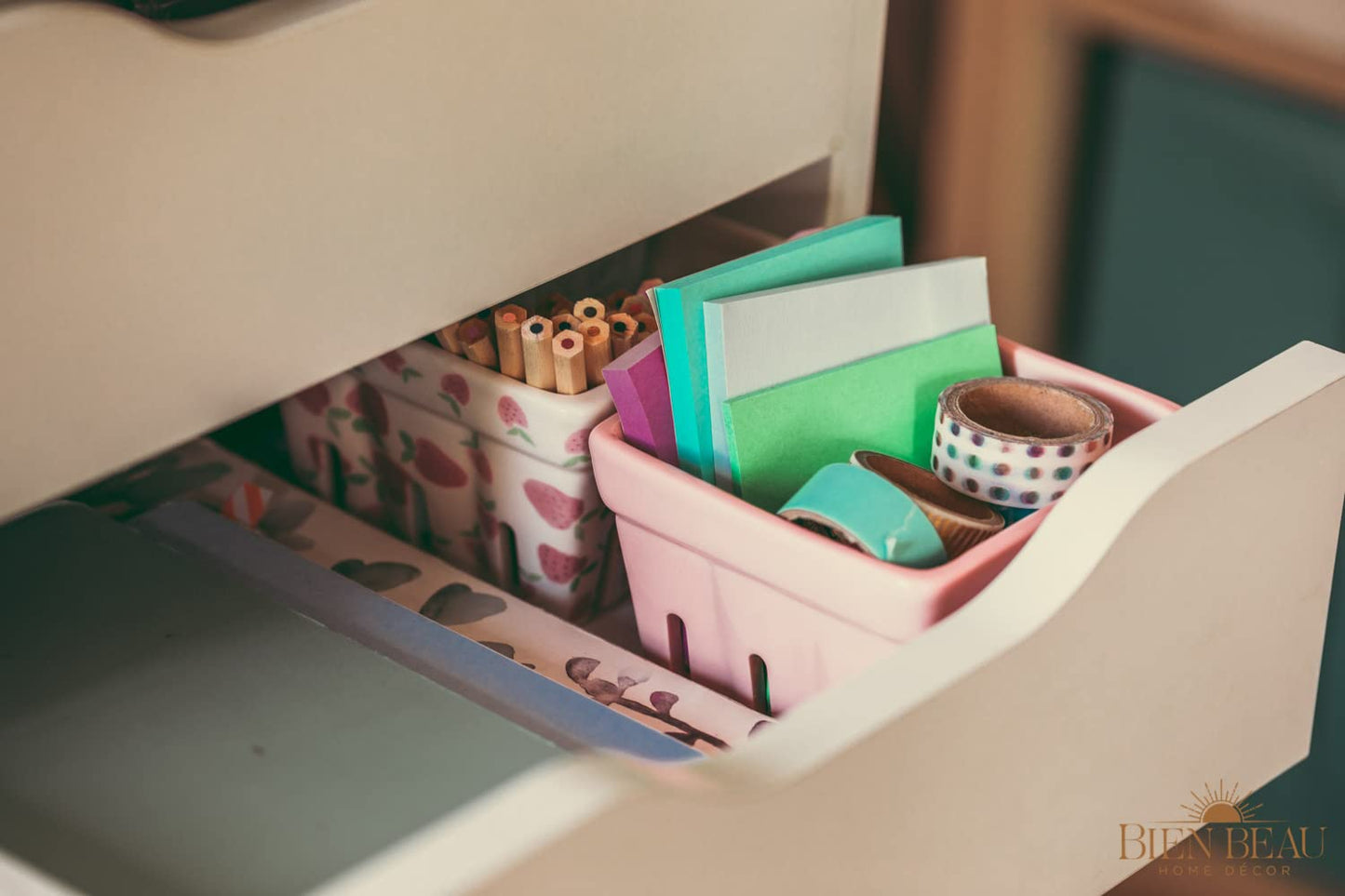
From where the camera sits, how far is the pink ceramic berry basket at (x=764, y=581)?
1.67 feet

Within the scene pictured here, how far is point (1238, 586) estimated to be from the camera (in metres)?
0.56

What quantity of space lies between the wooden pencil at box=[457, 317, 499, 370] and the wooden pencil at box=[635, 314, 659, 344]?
2.4 inches

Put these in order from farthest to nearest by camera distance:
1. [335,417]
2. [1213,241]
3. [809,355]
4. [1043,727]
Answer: [1213,241], [335,417], [809,355], [1043,727]

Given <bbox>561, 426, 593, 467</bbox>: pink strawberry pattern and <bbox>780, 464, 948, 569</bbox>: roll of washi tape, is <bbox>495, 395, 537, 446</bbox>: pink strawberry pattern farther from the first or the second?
<bbox>780, 464, 948, 569</bbox>: roll of washi tape

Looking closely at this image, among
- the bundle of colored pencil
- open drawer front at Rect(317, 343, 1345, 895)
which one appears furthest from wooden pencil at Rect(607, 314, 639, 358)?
open drawer front at Rect(317, 343, 1345, 895)

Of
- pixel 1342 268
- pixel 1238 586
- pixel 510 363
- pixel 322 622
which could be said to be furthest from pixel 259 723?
pixel 1342 268

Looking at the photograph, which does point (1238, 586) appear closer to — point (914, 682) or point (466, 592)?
point (914, 682)

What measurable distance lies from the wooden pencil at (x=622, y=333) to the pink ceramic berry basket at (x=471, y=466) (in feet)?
0.09

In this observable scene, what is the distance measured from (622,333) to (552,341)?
0.04 metres

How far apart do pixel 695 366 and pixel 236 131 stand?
0.19 m

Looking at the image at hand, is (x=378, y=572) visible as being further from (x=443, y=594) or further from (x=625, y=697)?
(x=625, y=697)

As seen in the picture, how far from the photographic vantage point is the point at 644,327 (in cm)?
65

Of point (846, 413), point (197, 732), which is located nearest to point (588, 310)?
point (846, 413)

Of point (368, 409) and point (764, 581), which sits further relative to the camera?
point (368, 409)
